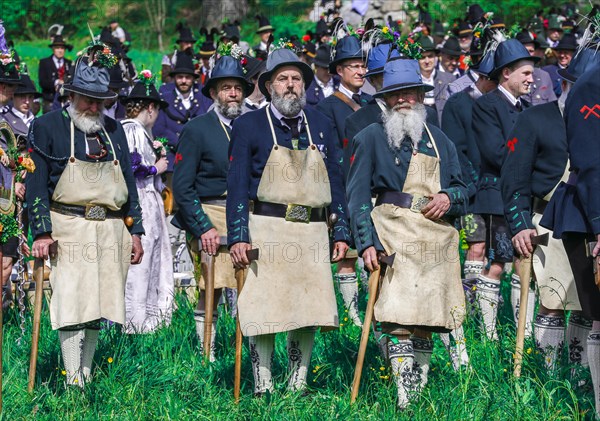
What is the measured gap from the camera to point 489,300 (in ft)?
29.8

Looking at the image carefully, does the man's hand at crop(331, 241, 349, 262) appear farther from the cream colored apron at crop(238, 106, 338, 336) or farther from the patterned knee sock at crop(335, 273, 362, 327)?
the patterned knee sock at crop(335, 273, 362, 327)

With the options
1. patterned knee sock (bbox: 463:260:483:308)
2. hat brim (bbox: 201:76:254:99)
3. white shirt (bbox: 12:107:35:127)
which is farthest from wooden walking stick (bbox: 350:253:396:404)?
white shirt (bbox: 12:107:35:127)

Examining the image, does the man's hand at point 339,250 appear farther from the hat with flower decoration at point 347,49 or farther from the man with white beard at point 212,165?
the hat with flower decoration at point 347,49

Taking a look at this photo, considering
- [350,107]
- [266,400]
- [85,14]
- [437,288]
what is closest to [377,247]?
[437,288]

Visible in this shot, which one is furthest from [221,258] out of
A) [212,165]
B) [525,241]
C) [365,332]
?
[525,241]

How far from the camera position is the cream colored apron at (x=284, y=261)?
7609 mm

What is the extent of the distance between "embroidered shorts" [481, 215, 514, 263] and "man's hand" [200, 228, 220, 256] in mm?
2296

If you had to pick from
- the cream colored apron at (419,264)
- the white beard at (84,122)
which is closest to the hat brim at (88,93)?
the white beard at (84,122)

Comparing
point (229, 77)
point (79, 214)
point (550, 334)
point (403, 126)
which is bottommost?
point (550, 334)

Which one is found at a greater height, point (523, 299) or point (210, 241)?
point (210, 241)

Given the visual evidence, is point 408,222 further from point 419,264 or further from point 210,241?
point 210,241

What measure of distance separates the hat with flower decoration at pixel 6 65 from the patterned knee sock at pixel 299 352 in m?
3.06

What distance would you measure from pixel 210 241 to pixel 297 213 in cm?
130

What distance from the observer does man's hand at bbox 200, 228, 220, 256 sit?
8758mm
